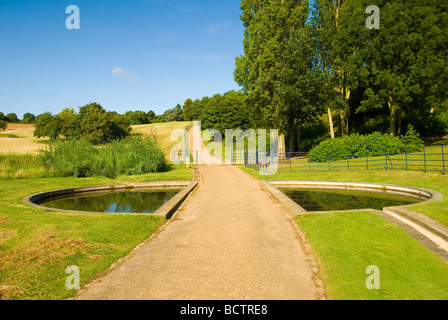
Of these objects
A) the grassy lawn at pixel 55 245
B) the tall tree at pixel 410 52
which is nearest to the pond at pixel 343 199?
the grassy lawn at pixel 55 245

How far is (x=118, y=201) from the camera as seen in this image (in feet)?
45.6

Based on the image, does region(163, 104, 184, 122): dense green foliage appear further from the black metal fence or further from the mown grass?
the mown grass

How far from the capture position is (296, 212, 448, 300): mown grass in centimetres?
411

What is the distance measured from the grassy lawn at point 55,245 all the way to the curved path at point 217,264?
0.44 metres

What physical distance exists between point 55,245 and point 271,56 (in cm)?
2504

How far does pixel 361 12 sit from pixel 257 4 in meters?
10.2

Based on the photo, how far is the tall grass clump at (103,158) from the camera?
20.6 meters

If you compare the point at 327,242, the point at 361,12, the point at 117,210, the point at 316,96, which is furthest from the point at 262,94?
the point at 327,242

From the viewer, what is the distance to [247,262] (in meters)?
5.47

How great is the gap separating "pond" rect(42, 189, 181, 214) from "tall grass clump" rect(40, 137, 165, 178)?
17.3 ft

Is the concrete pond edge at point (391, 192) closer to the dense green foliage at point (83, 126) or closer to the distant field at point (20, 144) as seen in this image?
the distant field at point (20, 144)

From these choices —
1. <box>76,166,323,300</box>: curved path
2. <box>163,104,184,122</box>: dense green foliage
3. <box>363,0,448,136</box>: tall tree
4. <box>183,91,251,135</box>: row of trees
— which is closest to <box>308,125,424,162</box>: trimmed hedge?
<box>363,0,448,136</box>: tall tree

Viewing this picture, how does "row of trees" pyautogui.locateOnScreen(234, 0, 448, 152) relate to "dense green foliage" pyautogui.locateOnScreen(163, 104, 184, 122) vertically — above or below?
below

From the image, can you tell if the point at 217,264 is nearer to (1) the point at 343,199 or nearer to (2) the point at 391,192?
(1) the point at 343,199
